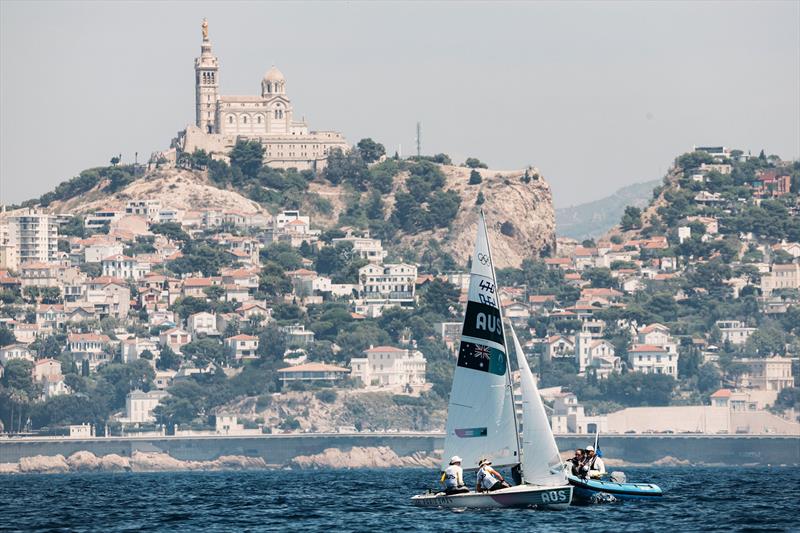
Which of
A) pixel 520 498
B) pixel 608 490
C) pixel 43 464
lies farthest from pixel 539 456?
pixel 43 464

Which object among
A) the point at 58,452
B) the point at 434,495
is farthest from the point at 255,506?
the point at 58,452

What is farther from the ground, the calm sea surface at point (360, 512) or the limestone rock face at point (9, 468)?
the limestone rock face at point (9, 468)

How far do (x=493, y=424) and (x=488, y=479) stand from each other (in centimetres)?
174

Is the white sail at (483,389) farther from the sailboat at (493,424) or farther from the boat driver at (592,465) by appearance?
the boat driver at (592,465)

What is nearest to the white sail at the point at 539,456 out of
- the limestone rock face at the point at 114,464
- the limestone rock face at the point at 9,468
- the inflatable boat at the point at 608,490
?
the inflatable boat at the point at 608,490

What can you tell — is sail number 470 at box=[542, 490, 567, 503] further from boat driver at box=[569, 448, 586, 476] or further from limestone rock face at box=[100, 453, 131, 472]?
limestone rock face at box=[100, 453, 131, 472]

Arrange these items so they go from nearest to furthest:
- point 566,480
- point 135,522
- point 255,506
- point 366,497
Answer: point 566,480 < point 135,522 < point 255,506 < point 366,497

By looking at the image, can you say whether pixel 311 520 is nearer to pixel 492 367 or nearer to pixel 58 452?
pixel 492 367

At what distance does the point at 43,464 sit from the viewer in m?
196

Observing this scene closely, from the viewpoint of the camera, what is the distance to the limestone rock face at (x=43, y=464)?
195 meters

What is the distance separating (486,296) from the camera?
66.1m

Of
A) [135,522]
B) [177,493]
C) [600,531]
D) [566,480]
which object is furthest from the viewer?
[177,493]

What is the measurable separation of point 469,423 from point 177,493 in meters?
37.5

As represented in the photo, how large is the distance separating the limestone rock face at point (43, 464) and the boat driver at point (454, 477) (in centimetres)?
13271
